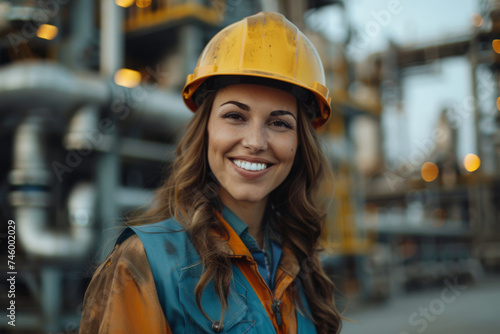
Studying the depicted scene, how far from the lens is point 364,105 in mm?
13133

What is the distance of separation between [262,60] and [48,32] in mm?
5570

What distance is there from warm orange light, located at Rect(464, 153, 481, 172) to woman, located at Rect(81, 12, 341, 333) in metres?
17.5

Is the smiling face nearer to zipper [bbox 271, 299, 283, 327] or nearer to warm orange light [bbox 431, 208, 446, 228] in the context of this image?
zipper [bbox 271, 299, 283, 327]

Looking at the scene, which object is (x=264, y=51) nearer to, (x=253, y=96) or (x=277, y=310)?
(x=253, y=96)

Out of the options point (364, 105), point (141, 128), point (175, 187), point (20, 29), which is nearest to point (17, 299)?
point (141, 128)

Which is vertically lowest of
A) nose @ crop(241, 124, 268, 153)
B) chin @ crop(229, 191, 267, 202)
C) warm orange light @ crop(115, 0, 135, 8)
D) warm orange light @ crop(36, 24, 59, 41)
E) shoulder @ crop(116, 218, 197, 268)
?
shoulder @ crop(116, 218, 197, 268)

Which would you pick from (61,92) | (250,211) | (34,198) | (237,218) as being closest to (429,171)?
(61,92)

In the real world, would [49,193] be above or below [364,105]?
below

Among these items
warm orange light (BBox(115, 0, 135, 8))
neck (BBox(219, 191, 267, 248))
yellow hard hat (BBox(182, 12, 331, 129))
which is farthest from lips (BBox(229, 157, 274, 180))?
warm orange light (BBox(115, 0, 135, 8))

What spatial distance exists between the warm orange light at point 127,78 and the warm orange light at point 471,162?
1416 cm

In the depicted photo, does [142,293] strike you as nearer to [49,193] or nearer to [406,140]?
[49,193]

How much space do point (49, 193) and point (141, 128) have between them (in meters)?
1.77

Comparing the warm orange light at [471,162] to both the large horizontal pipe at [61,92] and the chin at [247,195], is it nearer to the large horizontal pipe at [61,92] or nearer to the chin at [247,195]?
the large horizontal pipe at [61,92]

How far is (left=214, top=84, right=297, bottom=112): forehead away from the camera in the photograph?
164cm
